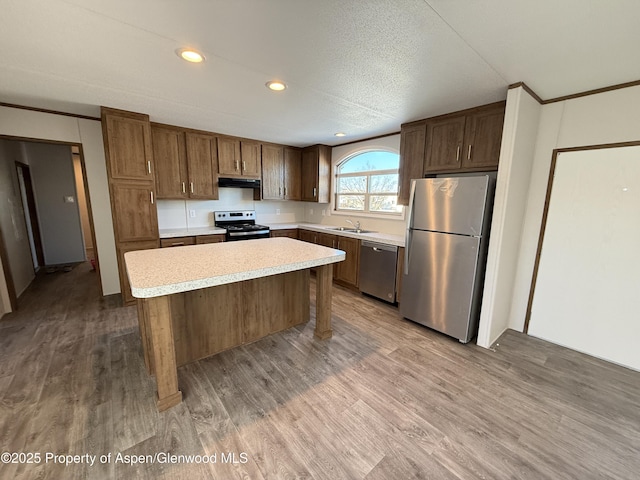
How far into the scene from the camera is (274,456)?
→ 1447 millimetres

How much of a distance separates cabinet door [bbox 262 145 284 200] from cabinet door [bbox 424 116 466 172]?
2723 mm

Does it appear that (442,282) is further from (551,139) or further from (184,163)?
(184,163)

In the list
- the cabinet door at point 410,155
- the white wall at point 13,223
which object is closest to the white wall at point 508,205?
the cabinet door at point 410,155

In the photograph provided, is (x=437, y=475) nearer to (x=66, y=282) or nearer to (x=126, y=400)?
(x=126, y=400)

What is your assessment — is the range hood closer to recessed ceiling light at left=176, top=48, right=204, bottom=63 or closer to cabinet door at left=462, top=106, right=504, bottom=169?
recessed ceiling light at left=176, top=48, right=204, bottom=63

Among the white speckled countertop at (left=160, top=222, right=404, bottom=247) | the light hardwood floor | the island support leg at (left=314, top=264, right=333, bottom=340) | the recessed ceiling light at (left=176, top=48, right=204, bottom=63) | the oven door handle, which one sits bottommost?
the light hardwood floor

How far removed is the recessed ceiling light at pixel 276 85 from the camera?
221 cm

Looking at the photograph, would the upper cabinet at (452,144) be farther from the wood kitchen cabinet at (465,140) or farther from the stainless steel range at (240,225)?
the stainless steel range at (240,225)

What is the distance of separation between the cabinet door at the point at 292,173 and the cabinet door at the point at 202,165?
134 cm

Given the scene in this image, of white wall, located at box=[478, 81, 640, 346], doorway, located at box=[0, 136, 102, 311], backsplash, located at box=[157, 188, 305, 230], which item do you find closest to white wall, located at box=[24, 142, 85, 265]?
doorway, located at box=[0, 136, 102, 311]

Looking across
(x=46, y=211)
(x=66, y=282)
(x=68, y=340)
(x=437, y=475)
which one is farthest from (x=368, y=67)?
(x=46, y=211)

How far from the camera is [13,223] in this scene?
12.2 ft

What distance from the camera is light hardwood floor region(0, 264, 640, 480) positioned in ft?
4.66

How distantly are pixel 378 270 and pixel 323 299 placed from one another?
4.10ft
